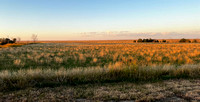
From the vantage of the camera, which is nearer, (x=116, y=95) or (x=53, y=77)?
(x=116, y=95)

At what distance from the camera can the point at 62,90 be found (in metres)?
4.26

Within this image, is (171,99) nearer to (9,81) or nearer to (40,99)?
(40,99)

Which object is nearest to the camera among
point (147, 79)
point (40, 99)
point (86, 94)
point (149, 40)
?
point (40, 99)

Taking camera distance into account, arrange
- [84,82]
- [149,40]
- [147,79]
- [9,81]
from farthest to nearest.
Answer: [149,40] < [147,79] < [84,82] < [9,81]

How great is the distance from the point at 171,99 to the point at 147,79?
191 cm

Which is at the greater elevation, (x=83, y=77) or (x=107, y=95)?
(x=83, y=77)

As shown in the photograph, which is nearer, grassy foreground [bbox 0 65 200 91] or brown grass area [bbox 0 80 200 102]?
brown grass area [bbox 0 80 200 102]

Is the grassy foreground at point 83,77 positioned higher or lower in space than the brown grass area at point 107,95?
higher

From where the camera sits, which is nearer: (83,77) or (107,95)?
(107,95)

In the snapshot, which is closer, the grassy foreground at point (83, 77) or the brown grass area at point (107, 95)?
the brown grass area at point (107, 95)

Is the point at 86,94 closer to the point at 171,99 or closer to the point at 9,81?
the point at 171,99

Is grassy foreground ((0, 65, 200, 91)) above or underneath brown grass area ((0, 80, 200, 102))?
above

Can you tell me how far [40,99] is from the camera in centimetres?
359

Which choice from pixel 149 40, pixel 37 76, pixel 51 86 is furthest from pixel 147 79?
pixel 149 40
